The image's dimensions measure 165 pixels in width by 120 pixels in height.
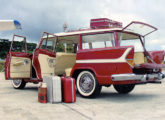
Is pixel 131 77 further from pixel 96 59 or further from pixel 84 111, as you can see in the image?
pixel 84 111

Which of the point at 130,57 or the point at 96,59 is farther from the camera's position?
the point at 96,59

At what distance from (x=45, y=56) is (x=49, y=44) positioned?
0.48m

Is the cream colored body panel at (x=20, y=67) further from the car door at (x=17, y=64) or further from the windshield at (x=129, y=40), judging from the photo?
the windshield at (x=129, y=40)

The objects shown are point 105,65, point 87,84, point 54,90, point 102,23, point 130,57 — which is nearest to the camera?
point 130,57

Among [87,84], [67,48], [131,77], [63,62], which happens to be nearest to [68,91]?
[87,84]

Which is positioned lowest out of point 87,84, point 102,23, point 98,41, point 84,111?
point 84,111

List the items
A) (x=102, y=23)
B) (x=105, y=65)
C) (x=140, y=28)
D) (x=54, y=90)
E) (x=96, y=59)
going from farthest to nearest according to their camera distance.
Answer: (x=102, y=23) → (x=140, y=28) → (x=96, y=59) → (x=105, y=65) → (x=54, y=90)

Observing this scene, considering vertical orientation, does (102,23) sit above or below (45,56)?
above

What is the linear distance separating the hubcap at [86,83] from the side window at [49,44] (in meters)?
1.83

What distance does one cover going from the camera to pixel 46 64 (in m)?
8.16

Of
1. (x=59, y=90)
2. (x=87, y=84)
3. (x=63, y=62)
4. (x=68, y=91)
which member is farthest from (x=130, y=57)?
(x=63, y=62)

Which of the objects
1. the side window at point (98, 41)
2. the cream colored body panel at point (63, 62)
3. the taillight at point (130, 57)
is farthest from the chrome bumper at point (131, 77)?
the cream colored body panel at point (63, 62)

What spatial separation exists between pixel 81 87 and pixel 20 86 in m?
3.74

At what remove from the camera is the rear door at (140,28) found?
678 centimetres
